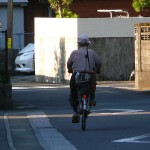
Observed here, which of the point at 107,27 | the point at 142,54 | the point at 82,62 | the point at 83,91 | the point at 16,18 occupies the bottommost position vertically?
the point at 83,91

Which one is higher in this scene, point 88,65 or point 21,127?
point 88,65

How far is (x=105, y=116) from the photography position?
1641cm

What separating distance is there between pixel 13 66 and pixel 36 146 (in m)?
24.7

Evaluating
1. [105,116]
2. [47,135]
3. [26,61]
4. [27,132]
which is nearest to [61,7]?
[26,61]

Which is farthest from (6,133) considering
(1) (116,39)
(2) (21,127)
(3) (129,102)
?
(1) (116,39)

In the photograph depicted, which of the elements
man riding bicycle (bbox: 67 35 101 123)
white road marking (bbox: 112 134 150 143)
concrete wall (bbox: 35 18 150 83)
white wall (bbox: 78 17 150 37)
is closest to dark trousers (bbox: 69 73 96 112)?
man riding bicycle (bbox: 67 35 101 123)

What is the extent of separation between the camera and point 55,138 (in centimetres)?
1237

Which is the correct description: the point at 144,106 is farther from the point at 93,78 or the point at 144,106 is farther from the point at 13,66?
the point at 13,66

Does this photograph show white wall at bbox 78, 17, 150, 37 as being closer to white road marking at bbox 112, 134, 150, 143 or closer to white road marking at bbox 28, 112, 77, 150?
white road marking at bbox 28, 112, 77, 150

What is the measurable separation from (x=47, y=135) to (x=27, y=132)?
820 millimetres

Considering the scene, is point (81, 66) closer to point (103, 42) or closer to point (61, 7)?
point (103, 42)

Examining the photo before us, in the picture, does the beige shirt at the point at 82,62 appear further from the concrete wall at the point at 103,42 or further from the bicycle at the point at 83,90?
the concrete wall at the point at 103,42

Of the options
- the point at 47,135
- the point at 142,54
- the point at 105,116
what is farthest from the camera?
the point at 142,54

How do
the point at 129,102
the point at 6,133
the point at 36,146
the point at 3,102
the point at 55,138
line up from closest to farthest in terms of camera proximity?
the point at 36,146, the point at 55,138, the point at 6,133, the point at 3,102, the point at 129,102
